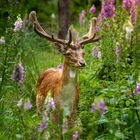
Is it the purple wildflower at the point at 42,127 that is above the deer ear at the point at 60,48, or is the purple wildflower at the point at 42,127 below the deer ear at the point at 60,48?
below

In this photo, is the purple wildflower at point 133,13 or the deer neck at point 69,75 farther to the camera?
the purple wildflower at point 133,13

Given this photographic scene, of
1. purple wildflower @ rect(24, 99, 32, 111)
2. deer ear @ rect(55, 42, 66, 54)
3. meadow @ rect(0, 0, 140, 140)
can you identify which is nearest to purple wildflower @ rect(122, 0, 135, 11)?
meadow @ rect(0, 0, 140, 140)

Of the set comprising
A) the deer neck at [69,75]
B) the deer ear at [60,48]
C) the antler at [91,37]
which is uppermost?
the antler at [91,37]

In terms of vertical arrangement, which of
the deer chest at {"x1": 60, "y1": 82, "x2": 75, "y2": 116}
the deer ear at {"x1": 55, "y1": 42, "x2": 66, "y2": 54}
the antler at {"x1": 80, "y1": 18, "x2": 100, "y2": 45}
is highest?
the antler at {"x1": 80, "y1": 18, "x2": 100, "y2": 45}

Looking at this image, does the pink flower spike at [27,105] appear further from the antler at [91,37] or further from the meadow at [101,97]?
the antler at [91,37]

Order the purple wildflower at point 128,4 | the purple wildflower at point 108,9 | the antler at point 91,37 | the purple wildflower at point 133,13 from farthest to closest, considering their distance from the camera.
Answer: the purple wildflower at point 128,4, the purple wildflower at point 108,9, the purple wildflower at point 133,13, the antler at point 91,37

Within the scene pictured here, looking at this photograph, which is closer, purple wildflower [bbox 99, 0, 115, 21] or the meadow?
the meadow

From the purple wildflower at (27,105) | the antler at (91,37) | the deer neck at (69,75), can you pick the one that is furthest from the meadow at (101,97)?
the deer neck at (69,75)

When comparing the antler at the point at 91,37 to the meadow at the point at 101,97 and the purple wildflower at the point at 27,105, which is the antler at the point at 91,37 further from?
the purple wildflower at the point at 27,105

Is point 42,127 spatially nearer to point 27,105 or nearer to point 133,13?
point 27,105

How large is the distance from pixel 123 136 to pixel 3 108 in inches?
64.5

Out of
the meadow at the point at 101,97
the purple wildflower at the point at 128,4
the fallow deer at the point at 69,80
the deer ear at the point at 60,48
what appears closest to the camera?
the meadow at the point at 101,97

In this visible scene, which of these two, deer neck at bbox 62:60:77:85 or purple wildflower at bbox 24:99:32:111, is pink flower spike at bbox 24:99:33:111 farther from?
deer neck at bbox 62:60:77:85

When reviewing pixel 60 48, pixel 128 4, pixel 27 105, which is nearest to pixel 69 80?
pixel 60 48
